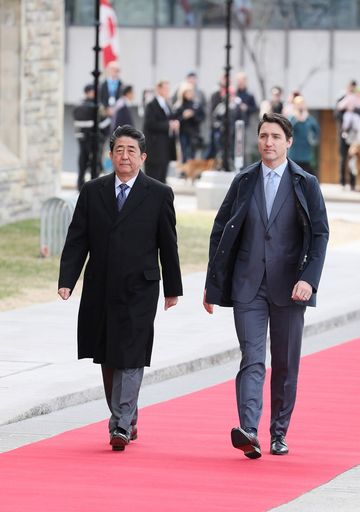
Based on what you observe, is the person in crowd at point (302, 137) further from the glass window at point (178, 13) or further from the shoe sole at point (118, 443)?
the shoe sole at point (118, 443)

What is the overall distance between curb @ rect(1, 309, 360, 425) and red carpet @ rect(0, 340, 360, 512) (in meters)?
0.45

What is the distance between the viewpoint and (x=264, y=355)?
10.2m

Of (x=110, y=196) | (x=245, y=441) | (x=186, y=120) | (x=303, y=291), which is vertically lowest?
(x=186, y=120)

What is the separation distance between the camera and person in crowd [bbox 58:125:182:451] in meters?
10.4

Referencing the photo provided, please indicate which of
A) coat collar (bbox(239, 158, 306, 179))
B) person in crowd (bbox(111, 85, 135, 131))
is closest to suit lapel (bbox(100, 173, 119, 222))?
coat collar (bbox(239, 158, 306, 179))

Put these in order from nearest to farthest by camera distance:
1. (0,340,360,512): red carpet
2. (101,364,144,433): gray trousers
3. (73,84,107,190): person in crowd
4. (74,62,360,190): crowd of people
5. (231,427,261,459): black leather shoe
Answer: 1. (0,340,360,512): red carpet
2. (231,427,261,459): black leather shoe
3. (101,364,144,433): gray trousers
4. (74,62,360,190): crowd of people
5. (73,84,107,190): person in crowd

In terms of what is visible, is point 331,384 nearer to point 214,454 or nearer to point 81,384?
point 81,384

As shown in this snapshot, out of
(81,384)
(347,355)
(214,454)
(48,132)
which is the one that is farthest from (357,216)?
(214,454)

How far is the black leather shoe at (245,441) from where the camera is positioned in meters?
9.89

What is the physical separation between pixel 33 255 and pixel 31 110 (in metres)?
5.29

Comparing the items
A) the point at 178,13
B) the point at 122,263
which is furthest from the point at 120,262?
the point at 178,13

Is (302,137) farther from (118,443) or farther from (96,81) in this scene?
(118,443)

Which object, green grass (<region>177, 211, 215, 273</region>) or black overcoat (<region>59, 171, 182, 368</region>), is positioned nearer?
black overcoat (<region>59, 171, 182, 368</region>)

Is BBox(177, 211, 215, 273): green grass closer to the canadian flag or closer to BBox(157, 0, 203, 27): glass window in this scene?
the canadian flag
